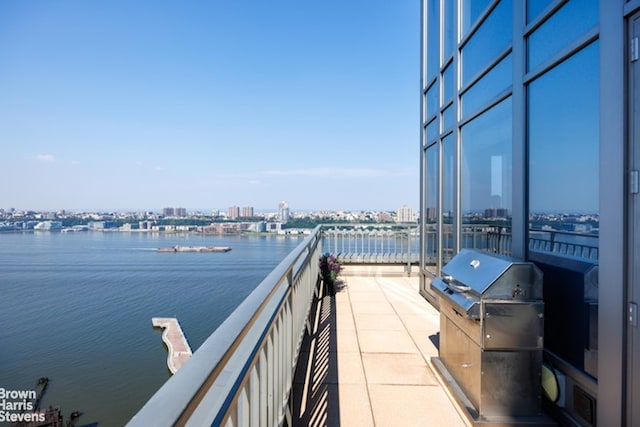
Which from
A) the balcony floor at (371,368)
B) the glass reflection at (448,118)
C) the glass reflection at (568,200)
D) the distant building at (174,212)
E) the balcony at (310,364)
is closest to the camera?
the balcony at (310,364)

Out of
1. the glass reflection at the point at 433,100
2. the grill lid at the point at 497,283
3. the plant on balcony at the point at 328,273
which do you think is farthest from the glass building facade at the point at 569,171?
the plant on balcony at the point at 328,273

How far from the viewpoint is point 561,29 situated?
2227mm

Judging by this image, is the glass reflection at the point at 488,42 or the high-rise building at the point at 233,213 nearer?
the glass reflection at the point at 488,42

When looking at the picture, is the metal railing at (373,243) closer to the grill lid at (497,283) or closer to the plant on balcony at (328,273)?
the plant on balcony at (328,273)

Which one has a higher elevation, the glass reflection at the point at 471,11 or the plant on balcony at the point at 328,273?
the glass reflection at the point at 471,11

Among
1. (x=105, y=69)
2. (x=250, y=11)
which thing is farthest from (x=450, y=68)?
(x=105, y=69)

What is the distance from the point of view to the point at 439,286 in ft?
9.46

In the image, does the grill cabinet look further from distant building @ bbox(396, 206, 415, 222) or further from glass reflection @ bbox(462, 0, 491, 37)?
distant building @ bbox(396, 206, 415, 222)

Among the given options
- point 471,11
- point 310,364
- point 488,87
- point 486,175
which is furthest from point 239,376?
point 471,11

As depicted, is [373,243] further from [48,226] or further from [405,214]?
[48,226]

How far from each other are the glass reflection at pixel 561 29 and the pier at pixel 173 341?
494 inches

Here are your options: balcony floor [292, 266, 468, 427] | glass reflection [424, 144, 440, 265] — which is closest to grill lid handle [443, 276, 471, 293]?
balcony floor [292, 266, 468, 427]

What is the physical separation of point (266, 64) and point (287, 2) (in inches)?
349

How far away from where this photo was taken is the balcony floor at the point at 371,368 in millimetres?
2365
